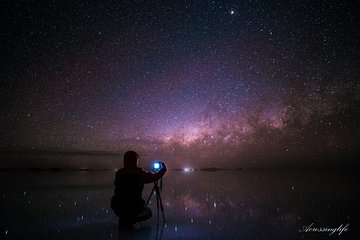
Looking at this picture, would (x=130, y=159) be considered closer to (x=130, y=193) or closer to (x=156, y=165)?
(x=130, y=193)

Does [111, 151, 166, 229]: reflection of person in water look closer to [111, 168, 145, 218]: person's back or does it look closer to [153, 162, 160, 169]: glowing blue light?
[111, 168, 145, 218]: person's back

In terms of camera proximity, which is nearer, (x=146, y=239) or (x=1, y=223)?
(x=146, y=239)

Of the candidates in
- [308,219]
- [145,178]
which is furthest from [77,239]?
[308,219]

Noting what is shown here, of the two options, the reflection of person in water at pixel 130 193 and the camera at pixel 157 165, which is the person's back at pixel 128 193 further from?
the camera at pixel 157 165

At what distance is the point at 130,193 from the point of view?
23.0ft

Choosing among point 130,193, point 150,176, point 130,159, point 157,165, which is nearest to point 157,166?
point 157,165

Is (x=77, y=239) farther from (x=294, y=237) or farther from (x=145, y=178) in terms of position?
(x=294, y=237)

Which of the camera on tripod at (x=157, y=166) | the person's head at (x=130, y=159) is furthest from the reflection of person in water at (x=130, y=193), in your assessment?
the camera on tripod at (x=157, y=166)

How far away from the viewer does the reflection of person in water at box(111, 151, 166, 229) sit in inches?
273

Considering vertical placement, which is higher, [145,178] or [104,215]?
[145,178]

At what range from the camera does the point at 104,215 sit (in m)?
9.55

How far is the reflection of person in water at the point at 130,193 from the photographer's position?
22.7 feet

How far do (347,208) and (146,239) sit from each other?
8.51 m

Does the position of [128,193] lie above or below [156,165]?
below
